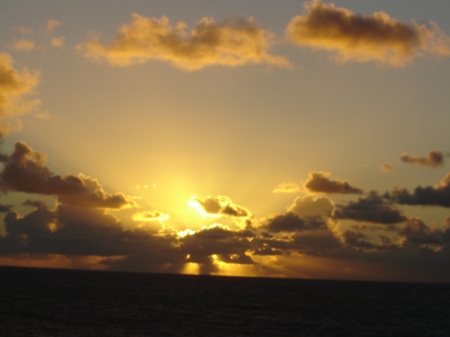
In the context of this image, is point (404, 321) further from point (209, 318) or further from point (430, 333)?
point (209, 318)

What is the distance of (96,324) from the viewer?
82.6 meters

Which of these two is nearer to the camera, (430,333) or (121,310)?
(430,333)

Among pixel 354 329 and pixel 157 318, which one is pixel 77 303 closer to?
pixel 157 318

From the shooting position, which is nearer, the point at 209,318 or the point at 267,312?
the point at 209,318

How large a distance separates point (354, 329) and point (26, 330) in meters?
55.7

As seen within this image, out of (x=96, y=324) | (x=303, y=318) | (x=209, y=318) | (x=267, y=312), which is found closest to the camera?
(x=96, y=324)

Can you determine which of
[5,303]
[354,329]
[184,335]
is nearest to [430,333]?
[354,329]

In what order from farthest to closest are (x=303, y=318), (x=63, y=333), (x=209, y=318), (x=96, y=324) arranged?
(x=303, y=318) < (x=209, y=318) < (x=96, y=324) < (x=63, y=333)

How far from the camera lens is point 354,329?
94.2 metres

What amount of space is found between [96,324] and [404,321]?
66368mm

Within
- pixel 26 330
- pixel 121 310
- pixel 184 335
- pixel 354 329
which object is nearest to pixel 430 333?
pixel 354 329

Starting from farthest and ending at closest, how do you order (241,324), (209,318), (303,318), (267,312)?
(267,312)
(303,318)
(209,318)
(241,324)

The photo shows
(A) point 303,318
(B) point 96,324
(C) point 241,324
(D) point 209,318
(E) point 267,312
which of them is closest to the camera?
(B) point 96,324

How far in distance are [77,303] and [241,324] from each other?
44.8 meters
